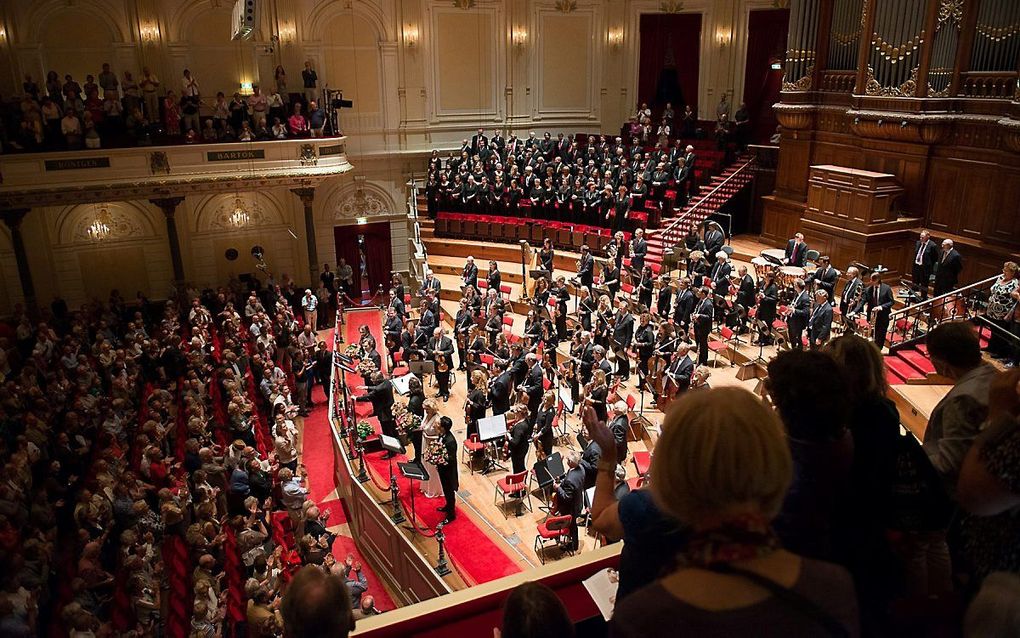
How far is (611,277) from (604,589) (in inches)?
492

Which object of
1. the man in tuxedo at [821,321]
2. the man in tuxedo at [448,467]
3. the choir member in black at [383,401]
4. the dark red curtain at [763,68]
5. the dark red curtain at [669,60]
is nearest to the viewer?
the man in tuxedo at [448,467]

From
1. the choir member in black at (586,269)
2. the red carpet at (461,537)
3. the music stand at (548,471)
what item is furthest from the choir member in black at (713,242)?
the red carpet at (461,537)

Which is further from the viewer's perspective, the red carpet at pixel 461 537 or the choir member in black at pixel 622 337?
the choir member in black at pixel 622 337

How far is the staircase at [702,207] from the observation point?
17047 millimetres

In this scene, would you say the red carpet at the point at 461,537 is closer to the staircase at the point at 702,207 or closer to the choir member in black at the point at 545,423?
the choir member in black at the point at 545,423

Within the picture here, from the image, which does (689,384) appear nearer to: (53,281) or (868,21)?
(868,21)

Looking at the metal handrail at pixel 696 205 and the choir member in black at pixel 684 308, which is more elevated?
the metal handrail at pixel 696 205

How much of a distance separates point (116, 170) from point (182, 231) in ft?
11.1

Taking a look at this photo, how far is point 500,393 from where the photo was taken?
10.9m

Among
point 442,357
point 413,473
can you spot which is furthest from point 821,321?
point 413,473

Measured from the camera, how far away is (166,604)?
25.4 ft

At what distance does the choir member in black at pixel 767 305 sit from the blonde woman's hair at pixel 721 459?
11158mm

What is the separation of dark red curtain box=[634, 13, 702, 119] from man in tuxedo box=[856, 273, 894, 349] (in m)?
12.9

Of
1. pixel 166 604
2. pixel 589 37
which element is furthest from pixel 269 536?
pixel 589 37
